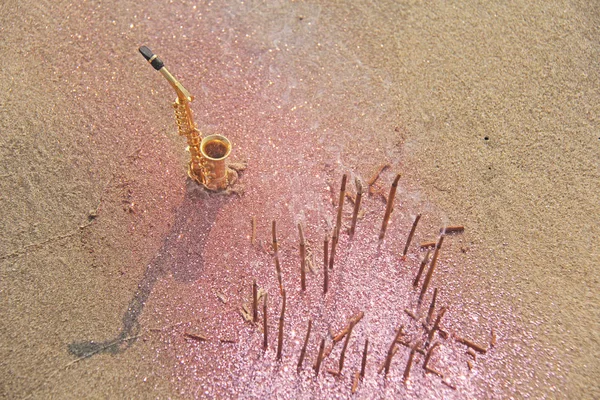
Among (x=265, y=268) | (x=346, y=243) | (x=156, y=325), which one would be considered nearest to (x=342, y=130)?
(x=346, y=243)

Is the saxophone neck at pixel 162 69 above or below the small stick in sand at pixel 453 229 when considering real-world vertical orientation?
above

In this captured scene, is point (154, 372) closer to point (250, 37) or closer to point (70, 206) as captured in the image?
point (70, 206)

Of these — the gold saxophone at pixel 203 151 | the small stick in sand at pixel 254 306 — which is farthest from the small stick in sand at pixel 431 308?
the gold saxophone at pixel 203 151

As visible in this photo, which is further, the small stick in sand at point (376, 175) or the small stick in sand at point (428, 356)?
the small stick in sand at point (376, 175)

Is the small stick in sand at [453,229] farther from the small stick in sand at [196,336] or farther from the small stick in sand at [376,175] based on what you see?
the small stick in sand at [196,336]

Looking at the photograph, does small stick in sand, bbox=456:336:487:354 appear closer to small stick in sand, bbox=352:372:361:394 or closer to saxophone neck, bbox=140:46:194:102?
small stick in sand, bbox=352:372:361:394

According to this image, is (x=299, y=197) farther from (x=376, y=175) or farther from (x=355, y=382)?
(x=355, y=382)
